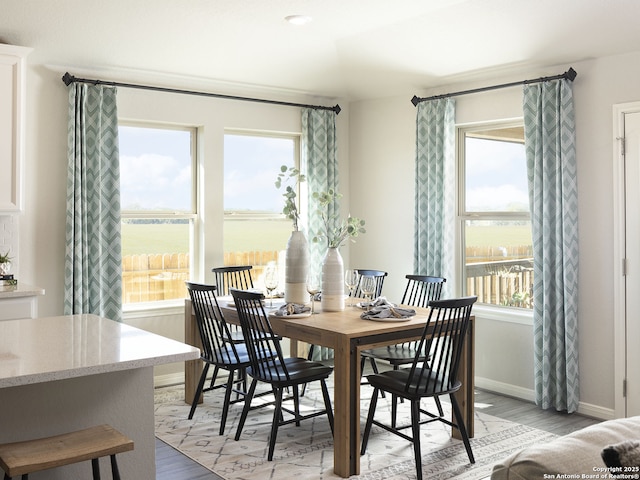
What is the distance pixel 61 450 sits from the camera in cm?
207

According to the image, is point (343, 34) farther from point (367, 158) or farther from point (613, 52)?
point (613, 52)

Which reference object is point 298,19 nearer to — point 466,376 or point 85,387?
point 466,376

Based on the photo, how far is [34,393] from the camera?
2.35 meters

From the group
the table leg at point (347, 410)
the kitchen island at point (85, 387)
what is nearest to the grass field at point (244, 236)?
the table leg at point (347, 410)

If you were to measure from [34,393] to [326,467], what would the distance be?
1.81 metres

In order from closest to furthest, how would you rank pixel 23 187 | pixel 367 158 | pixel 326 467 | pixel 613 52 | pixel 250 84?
pixel 326 467 < pixel 613 52 < pixel 23 187 < pixel 250 84 < pixel 367 158

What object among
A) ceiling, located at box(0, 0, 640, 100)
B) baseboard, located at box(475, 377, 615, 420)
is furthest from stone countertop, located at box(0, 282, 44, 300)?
baseboard, located at box(475, 377, 615, 420)

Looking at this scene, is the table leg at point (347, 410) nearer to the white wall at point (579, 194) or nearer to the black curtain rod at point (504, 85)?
the white wall at point (579, 194)

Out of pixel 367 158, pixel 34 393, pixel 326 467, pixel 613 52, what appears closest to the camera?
pixel 34 393

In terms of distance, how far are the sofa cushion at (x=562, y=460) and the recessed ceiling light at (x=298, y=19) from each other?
12.0ft

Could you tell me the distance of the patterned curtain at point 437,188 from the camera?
214 inches

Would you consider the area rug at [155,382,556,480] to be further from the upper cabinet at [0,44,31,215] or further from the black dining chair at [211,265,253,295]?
the upper cabinet at [0,44,31,215]

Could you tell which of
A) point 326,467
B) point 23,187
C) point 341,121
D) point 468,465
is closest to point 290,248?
point 326,467

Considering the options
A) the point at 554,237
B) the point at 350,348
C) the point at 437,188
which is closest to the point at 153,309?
the point at 350,348
